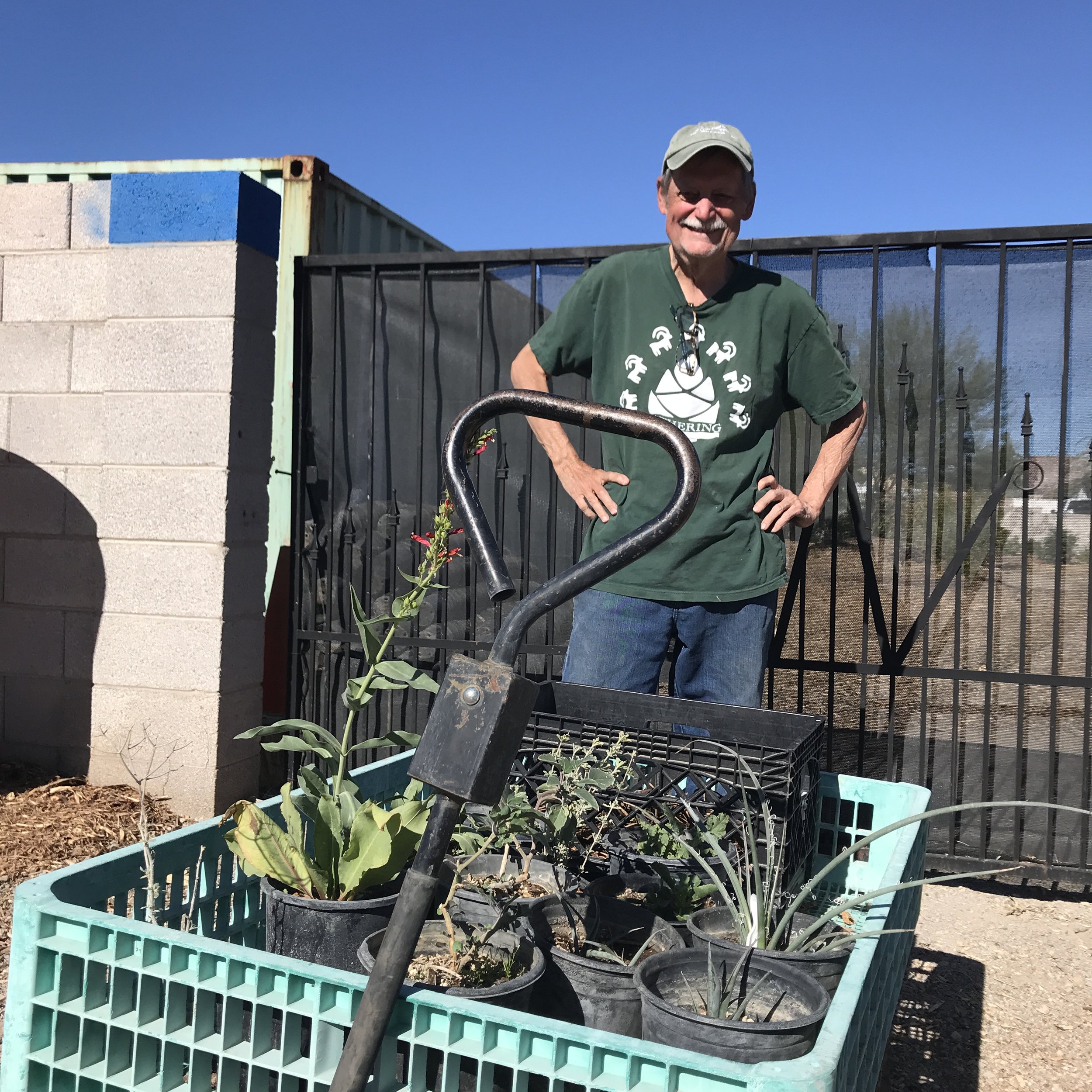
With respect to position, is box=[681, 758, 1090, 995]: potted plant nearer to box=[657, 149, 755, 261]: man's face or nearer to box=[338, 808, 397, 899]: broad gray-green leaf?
box=[338, 808, 397, 899]: broad gray-green leaf

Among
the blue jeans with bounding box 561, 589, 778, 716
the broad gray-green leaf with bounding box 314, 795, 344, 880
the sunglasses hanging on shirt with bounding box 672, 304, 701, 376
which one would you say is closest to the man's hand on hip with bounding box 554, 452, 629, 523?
the blue jeans with bounding box 561, 589, 778, 716

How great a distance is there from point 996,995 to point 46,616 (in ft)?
12.3

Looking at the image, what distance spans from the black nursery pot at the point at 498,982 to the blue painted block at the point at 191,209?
11.1ft

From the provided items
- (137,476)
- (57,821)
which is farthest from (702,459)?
(57,821)

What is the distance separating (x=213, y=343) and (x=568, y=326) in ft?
7.16

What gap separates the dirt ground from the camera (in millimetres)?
2414

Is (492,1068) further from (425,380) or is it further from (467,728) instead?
(425,380)

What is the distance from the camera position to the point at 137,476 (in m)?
4.09

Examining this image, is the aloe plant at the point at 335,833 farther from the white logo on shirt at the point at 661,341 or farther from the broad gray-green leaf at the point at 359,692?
the white logo on shirt at the point at 661,341

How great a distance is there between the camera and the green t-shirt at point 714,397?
220 cm

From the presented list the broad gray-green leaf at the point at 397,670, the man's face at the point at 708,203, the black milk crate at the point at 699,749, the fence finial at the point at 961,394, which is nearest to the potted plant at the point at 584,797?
the black milk crate at the point at 699,749

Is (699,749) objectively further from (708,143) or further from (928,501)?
(928,501)

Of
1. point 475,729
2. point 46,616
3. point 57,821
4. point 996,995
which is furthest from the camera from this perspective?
point 46,616

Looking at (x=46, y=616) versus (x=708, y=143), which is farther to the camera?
(x=46, y=616)
